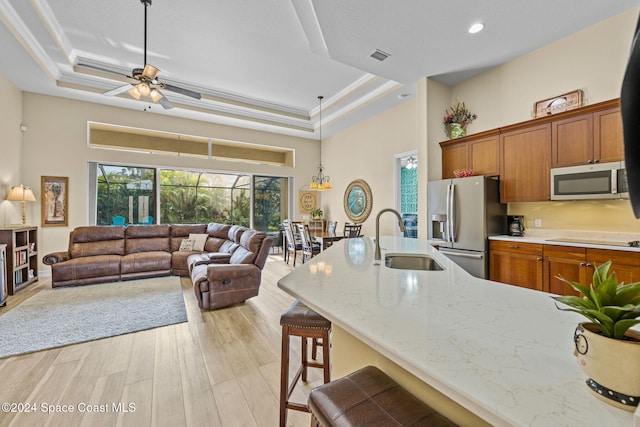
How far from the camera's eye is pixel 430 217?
4211 millimetres

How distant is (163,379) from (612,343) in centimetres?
255

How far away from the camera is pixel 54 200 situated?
16.7 feet

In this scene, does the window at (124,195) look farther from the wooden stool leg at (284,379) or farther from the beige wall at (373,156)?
the wooden stool leg at (284,379)

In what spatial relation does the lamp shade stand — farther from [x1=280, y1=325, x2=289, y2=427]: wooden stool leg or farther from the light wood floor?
[x1=280, y1=325, x2=289, y2=427]: wooden stool leg

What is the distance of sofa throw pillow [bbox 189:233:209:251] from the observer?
215 inches

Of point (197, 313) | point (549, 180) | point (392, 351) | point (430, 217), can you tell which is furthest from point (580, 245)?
point (197, 313)

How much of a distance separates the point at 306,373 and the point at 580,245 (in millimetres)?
2950

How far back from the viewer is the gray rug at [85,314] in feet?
8.77

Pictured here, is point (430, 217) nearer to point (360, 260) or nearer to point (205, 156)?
point (360, 260)

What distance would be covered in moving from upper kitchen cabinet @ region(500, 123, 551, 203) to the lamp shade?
23.9ft

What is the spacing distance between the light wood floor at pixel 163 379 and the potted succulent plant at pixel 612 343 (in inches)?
63.7

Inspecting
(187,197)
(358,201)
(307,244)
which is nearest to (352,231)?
(307,244)

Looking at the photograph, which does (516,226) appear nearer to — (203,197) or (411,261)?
(411,261)

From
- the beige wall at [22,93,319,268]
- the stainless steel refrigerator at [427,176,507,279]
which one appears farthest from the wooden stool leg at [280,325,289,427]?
the beige wall at [22,93,319,268]
